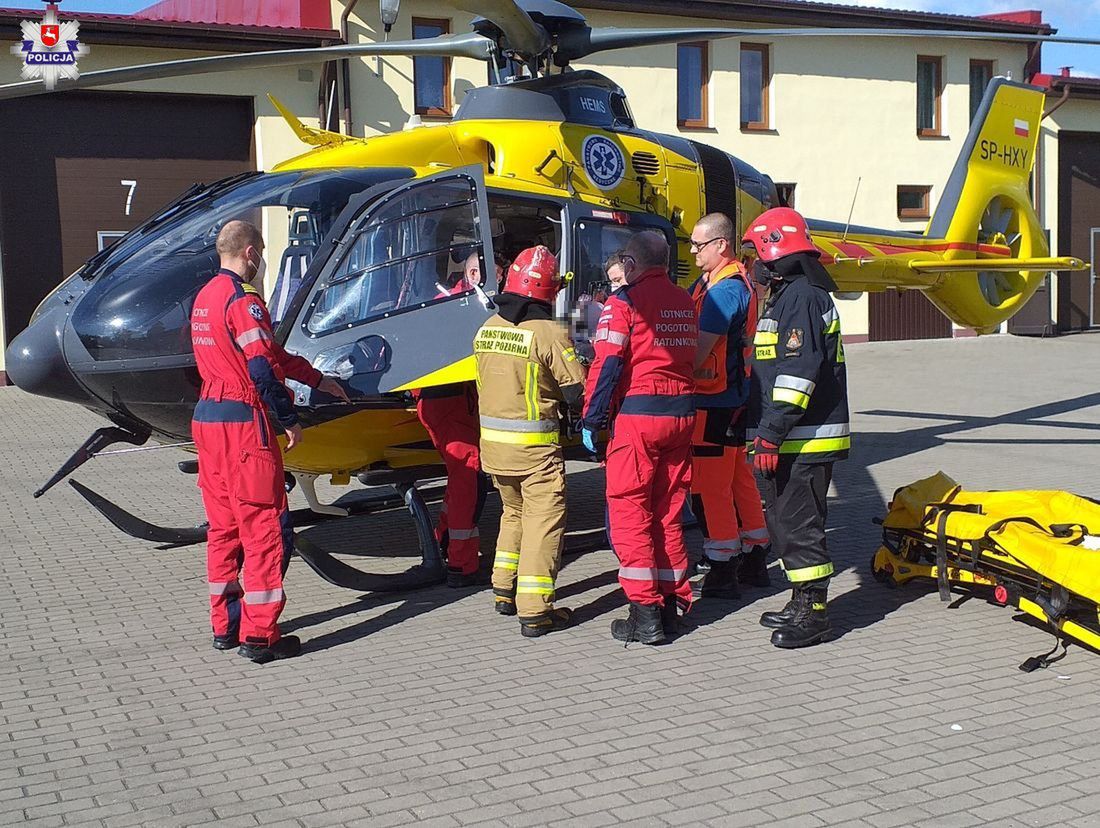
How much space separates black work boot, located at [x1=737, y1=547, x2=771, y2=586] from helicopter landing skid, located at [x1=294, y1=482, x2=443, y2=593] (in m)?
1.69

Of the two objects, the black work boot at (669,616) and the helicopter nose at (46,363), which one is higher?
the helicopter nose at (46,363)

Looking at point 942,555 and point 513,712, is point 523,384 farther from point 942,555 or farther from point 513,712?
point 942,555

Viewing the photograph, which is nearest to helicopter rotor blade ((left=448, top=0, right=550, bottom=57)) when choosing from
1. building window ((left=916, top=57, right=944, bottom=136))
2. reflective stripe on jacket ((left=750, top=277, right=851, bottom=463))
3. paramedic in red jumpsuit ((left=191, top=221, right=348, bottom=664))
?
paramedic in red jumpsuit ((left=191, top=221, right=348, bottom=664))

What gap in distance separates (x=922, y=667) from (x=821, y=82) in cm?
1937

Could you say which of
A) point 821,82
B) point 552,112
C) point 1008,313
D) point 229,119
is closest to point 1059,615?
point 552,112

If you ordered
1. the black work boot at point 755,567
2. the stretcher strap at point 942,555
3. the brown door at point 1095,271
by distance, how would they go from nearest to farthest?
the stretcher strap at point 942,555, the black work boot at point 755,567, the brown door at point 1095,271

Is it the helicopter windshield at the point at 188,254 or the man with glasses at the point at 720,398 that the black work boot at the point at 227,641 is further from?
the man with glasses at the point at 720,398

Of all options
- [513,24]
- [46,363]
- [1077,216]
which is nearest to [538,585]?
[46,363]

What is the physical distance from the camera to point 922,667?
5023mm

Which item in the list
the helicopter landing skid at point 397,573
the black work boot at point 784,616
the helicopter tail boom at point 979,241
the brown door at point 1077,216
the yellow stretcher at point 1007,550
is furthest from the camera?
the brown door at point 1077,216

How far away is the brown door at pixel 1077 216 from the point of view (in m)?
25.8

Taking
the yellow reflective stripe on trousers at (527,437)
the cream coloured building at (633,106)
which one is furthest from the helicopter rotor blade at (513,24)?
the cream coloured building at (633,106)

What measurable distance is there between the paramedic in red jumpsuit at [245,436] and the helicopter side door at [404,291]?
73 centimetres

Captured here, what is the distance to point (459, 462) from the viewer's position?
648 cm
